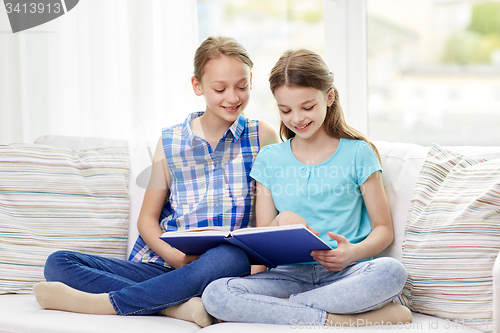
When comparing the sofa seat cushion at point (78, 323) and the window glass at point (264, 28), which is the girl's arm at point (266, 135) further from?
the sofa seat cushion at point (78, 323)

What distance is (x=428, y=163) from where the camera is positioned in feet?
4.47

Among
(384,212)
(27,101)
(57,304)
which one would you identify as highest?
(27,101)

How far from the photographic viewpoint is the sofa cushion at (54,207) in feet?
4.85


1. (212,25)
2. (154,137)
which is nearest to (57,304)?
(154,137)

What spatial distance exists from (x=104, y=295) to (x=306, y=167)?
0.70m

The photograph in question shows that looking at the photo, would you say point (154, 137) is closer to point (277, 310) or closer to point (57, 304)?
point (57, 304)

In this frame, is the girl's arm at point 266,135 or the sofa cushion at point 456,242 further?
the girl's arm at point 266,135

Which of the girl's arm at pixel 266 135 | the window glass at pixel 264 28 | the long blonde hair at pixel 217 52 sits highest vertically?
the window glass at pixel 264 28

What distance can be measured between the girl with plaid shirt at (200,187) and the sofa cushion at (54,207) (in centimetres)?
13

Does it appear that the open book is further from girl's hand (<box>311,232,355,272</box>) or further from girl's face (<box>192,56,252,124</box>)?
girl's face (<box>192,56,252,124</box>)

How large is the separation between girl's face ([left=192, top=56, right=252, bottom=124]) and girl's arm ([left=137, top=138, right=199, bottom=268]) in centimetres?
28

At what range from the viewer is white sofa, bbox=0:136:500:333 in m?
1.07

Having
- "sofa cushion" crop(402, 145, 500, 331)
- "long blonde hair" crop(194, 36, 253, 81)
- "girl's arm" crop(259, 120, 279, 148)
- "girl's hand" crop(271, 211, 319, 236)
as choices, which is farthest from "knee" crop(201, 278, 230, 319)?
"long blonde hair" crop(194, 36, 253, 81)

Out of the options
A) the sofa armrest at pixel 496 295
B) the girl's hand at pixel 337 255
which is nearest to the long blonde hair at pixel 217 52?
the girl's hand at pixel 337 255
